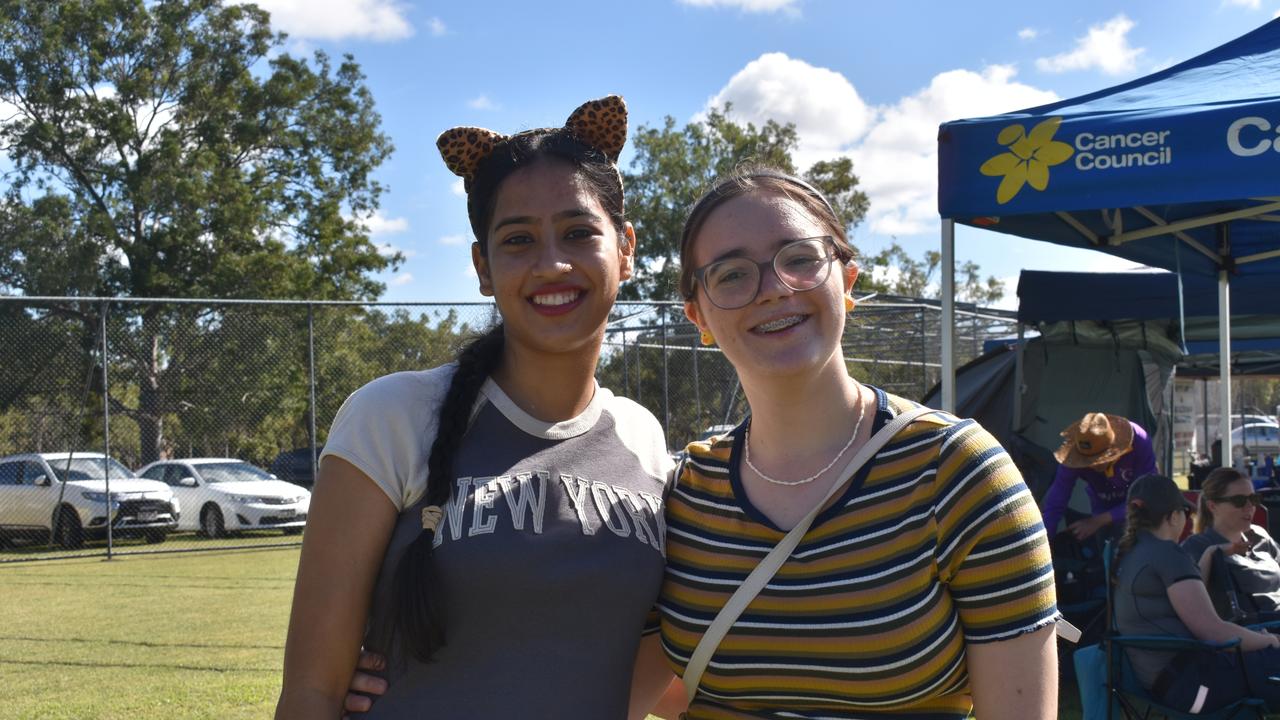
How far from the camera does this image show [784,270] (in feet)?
5.76

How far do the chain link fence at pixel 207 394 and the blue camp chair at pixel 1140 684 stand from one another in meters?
7.72

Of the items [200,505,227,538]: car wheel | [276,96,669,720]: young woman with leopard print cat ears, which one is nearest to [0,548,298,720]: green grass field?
[200,505,227,538]: car wheel

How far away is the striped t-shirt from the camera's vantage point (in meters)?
1.53

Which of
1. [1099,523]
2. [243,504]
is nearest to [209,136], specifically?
[243,504]

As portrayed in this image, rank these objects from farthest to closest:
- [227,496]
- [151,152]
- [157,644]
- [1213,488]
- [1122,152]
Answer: [151,152]
[227,496]
[157,644]
[1213,488]
[1122,152]

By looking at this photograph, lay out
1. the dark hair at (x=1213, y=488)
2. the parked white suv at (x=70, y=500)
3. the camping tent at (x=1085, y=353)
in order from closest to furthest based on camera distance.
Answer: the dark hair at (x=1213, y=488) → the camping tent at (x=1085, y=353) → the parked white suv at (x=70, y=500)

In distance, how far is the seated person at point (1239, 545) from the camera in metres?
5.09

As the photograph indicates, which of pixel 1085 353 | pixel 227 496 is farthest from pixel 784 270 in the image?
pixel 227 496

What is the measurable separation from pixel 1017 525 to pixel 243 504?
572 inches

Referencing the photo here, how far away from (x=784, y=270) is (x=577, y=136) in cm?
59

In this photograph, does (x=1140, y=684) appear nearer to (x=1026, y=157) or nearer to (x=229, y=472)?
(x=1026, y=157)

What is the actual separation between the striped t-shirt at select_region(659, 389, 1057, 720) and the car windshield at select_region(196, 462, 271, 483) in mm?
13993

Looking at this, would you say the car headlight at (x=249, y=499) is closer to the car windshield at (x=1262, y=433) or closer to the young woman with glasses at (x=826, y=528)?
the young woman with glasses at (x=826, y=528)

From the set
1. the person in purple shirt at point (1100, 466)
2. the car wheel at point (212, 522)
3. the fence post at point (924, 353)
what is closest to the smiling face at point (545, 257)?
the person in purple shirt at point (1100, 466)
